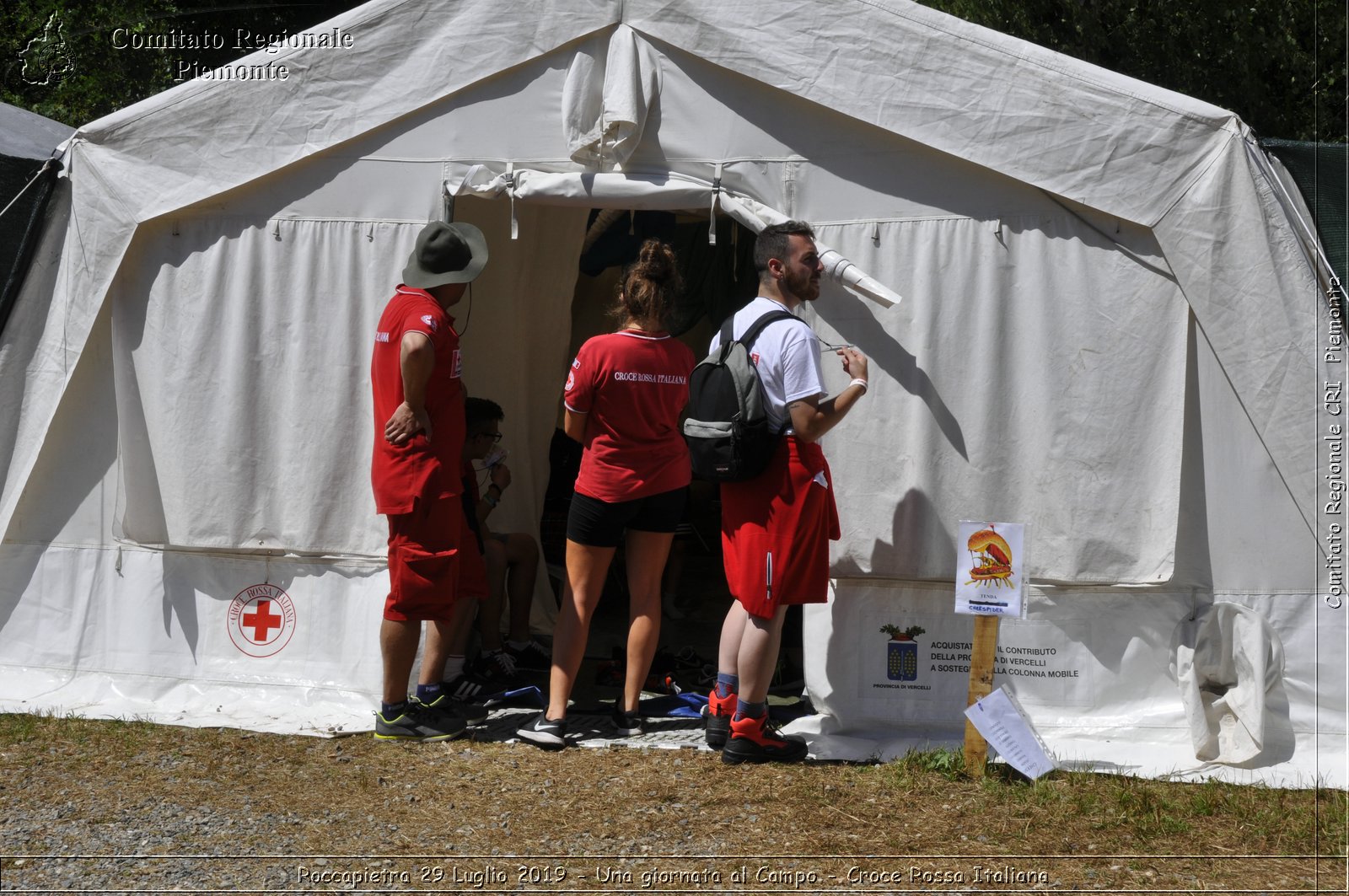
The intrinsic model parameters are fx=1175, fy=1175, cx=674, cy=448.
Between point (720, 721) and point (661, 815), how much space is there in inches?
24.5

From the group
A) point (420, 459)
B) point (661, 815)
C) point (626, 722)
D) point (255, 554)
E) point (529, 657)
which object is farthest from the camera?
point (529, 657)

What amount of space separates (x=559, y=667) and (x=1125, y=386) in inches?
87.1

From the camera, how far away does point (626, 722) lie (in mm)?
4320

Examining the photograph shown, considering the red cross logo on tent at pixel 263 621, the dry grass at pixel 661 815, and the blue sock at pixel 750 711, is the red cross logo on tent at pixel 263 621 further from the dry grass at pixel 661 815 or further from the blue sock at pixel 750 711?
the blue sock at pixel 750 711

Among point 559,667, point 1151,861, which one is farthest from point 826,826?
point 559,667

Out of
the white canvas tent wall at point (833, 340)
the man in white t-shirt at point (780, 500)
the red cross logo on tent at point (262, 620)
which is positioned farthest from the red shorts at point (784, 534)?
the red cross logo on tent at point (262, 620)

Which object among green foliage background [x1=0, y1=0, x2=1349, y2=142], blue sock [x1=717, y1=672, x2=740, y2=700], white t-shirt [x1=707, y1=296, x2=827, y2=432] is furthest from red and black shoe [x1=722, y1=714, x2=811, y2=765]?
green foliage background [x1=0, y1=0, x2=1349, y2=142]

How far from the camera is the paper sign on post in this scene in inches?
147

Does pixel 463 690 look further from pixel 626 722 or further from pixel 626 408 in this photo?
pixel 626 408

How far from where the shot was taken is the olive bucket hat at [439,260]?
410 cm

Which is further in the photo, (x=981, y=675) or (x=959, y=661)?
(x=959, y=661)

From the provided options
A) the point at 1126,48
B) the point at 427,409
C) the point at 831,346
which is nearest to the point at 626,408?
the point at 427,409

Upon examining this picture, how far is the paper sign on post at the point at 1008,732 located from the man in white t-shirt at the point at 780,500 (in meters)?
0.62

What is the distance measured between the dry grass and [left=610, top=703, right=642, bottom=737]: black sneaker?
0.20 meters
